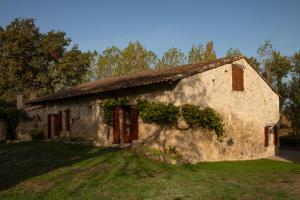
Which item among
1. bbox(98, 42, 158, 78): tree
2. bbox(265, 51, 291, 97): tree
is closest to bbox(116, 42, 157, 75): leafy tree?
bbox(98, 42, 158, 78): tree

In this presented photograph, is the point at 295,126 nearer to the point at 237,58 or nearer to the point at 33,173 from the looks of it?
the point at 237,58

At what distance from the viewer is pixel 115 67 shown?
138 feet

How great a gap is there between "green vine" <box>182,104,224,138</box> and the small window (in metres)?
2.75

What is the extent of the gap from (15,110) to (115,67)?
57.6ft

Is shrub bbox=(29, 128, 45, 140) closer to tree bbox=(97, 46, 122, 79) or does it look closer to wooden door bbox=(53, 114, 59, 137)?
wooden door bbox=(53, 114, 59, 137)

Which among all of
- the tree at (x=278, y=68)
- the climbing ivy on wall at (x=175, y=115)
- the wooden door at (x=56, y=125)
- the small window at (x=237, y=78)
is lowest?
the wooden door at (x=56, y=125)

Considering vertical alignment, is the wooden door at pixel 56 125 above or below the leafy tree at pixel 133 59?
below

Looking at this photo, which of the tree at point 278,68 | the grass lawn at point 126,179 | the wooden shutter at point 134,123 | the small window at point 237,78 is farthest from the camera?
the tree at point 278,68

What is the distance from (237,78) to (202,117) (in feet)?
13.5

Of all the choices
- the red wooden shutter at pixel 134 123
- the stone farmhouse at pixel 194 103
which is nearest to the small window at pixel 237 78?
the stone farmhouse at pixel 194 103

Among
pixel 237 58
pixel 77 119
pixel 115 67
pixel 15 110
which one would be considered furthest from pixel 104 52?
pixel 237 58

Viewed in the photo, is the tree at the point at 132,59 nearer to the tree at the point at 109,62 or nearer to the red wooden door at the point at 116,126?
the tree at the point at 109,62

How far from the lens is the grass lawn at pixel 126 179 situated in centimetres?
868

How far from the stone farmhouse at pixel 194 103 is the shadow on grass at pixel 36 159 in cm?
205
